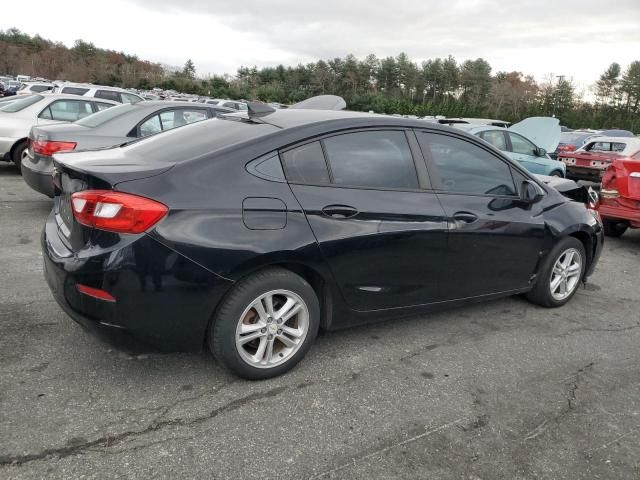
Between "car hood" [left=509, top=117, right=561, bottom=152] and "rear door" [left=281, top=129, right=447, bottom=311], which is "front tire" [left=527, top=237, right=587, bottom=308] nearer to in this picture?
"rear door" [left=281, top=129, right=447, bottom=311]

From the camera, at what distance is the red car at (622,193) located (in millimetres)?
6879

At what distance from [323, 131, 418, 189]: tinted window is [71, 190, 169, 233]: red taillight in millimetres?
1096

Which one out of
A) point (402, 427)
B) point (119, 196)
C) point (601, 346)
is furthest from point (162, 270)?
point (601, 346)

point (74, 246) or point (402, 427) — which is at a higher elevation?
point (74, 246)

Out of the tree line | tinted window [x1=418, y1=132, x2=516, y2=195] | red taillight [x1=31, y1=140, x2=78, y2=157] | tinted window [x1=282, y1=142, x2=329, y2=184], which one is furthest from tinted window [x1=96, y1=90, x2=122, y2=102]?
the tree line

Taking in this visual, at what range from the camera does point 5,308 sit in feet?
12.3

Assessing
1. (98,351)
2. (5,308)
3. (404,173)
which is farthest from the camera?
(5,308)

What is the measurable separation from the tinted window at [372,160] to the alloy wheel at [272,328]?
0.79 metres

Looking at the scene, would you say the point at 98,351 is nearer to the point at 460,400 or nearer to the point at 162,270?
the point at 162,270

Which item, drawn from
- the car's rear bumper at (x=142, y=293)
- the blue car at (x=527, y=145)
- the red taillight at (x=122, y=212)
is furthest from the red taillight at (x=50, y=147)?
the blue car at (x=527, y=145)

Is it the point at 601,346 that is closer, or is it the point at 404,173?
the point at 404,173

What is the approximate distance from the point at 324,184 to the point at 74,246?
4.56ft

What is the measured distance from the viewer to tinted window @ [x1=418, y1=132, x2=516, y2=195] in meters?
3.63

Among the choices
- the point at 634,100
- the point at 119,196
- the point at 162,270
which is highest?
the point at 634,100
